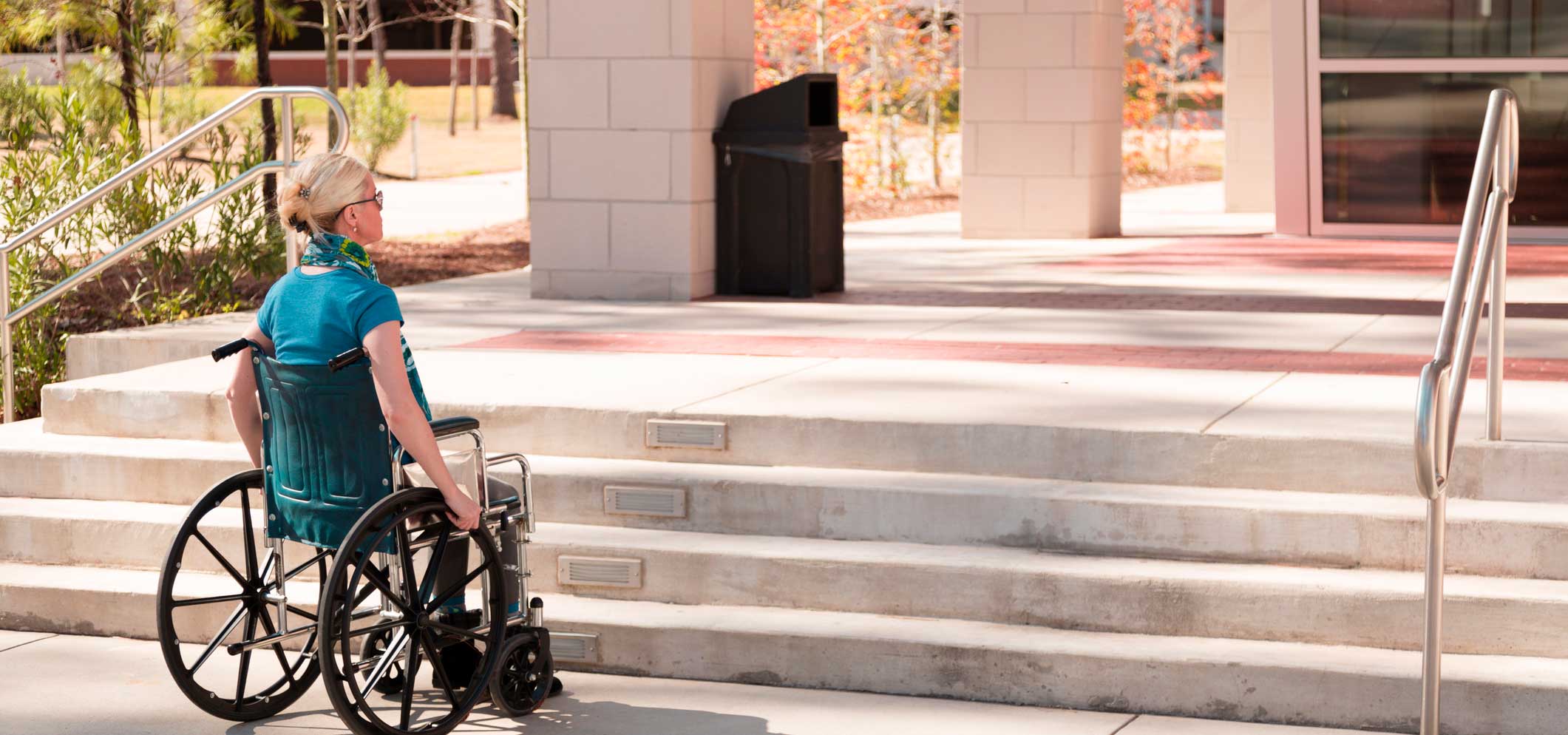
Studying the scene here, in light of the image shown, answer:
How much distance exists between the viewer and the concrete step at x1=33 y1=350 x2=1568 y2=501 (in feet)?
19.1

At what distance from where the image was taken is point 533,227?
1102cm

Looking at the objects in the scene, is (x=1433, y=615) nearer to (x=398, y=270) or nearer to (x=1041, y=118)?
(x=398, y=270)

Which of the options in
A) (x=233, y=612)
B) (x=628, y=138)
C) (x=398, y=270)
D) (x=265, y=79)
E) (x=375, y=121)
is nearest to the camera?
(x=233, y=612)

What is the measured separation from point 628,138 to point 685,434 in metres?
4.47

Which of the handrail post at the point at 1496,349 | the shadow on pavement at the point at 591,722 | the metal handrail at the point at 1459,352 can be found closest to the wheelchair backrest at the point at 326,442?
the shadow on pavement at the point at 591,722

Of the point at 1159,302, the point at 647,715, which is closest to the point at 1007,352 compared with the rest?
the point at 1159,302

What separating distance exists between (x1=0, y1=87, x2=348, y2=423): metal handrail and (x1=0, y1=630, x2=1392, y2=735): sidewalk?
293 cm

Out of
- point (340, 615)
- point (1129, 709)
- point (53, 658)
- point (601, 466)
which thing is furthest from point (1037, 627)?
point (53, 658)

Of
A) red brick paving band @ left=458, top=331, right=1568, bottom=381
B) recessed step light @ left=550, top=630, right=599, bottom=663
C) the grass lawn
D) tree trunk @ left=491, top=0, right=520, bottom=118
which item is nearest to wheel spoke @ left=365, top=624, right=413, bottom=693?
recessed step light @ left=550, top=630, right=599, bottom=663

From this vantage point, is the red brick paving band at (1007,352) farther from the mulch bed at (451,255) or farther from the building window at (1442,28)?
the building window at (1442,28)

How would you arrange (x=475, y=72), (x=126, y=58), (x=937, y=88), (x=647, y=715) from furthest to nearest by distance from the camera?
(x=475, y=72) → (x=937, y=88) → (x=126, y=58) → (x=647, y=715)

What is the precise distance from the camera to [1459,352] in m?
4.72

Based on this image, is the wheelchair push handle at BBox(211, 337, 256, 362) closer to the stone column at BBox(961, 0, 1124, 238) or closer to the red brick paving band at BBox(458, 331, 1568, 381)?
the red brick paving band at BBox(458, 331, 1568, 381)

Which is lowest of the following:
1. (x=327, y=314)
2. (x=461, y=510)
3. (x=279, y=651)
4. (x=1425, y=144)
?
(x=279, y=651)
